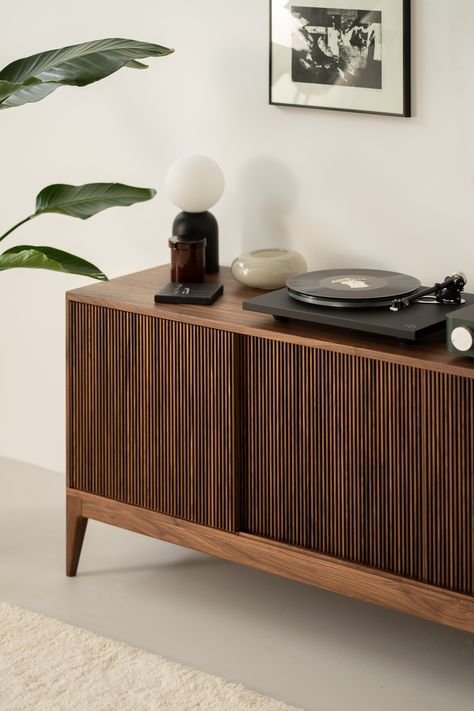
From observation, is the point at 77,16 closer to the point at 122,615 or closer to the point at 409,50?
the point at 409,50

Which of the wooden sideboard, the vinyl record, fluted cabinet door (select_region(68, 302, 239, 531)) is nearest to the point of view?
the wooden sideboard

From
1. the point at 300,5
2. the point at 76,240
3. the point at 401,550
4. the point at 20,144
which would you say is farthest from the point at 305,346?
the point at 20,144

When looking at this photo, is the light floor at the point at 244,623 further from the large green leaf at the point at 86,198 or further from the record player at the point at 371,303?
the large green leaf at the point at 86,198

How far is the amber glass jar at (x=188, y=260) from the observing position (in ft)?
9.14

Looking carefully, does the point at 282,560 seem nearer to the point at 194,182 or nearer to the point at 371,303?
the point at 371,303

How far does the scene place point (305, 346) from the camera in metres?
2.41

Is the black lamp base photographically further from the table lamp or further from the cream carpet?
the cream carpet

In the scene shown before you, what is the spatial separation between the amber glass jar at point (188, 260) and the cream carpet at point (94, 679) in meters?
0.91

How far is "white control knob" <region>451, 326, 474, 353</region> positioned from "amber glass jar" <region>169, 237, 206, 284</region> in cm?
83

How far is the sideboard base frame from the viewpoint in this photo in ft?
7.69

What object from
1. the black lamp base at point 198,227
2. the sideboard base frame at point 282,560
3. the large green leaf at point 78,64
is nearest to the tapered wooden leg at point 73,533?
the sideboard base frame at point 282,560

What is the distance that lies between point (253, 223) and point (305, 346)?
71 cm

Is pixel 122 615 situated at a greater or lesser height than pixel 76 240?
lesser

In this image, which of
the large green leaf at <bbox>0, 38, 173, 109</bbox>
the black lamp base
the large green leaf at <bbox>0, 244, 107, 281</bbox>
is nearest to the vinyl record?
the black lamp base
